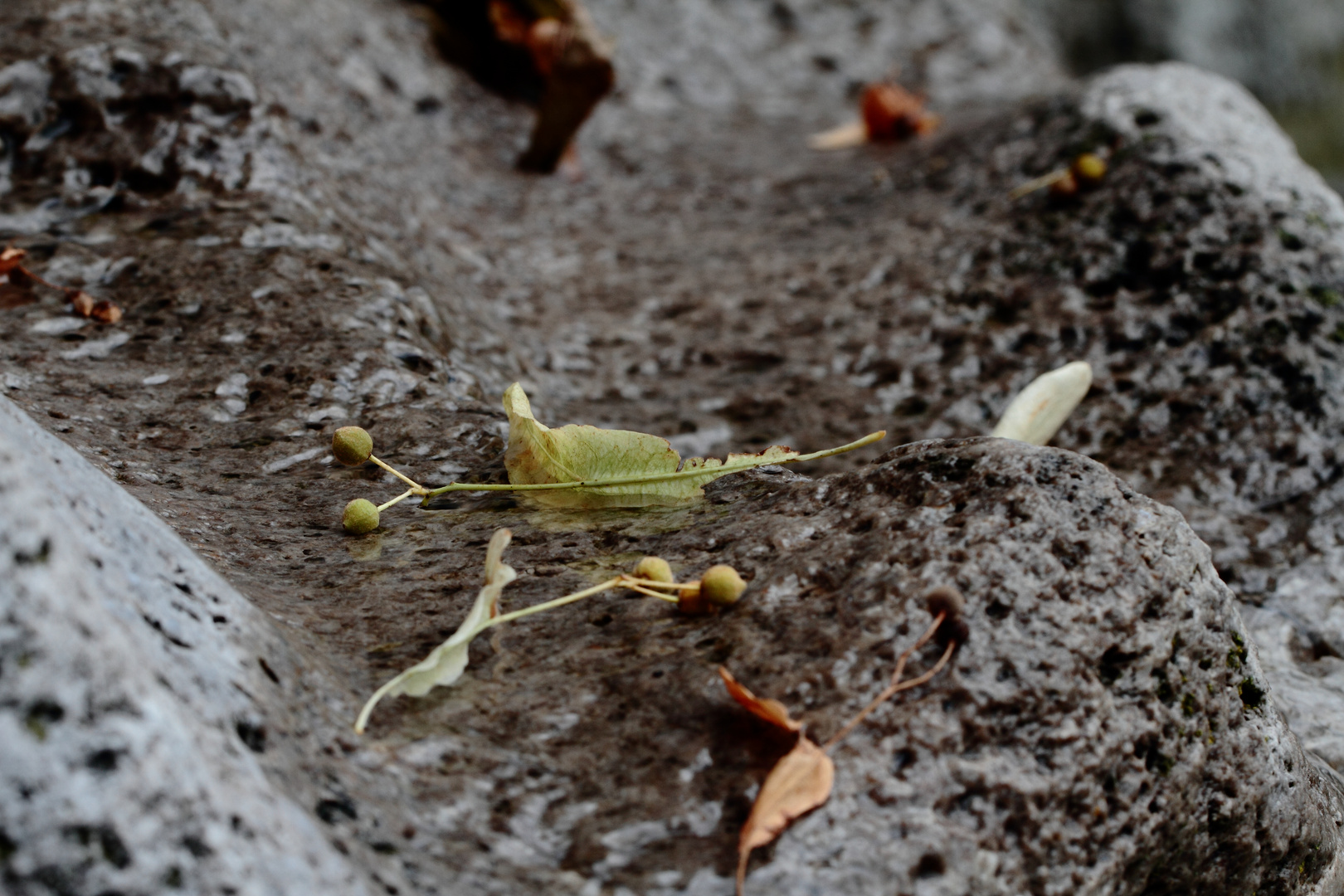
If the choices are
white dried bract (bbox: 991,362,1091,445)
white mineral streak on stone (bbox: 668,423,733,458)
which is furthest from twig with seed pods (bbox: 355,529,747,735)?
white dried bract (bbox: 991,362,1091,445)

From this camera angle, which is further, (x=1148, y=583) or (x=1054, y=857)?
(x=1148, y=583)

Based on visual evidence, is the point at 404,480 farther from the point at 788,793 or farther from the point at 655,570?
the point at 788,793

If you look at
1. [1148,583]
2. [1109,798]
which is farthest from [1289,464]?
[1109,798]

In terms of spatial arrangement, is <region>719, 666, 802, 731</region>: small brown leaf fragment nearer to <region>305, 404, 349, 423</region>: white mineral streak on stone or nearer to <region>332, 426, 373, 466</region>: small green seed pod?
<region>332, 426, 373, 466</region>: small green seed pod

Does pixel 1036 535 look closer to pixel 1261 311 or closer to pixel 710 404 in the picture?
pixel 710 404

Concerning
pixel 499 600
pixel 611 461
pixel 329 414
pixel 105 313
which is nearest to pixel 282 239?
pixel 105 313
